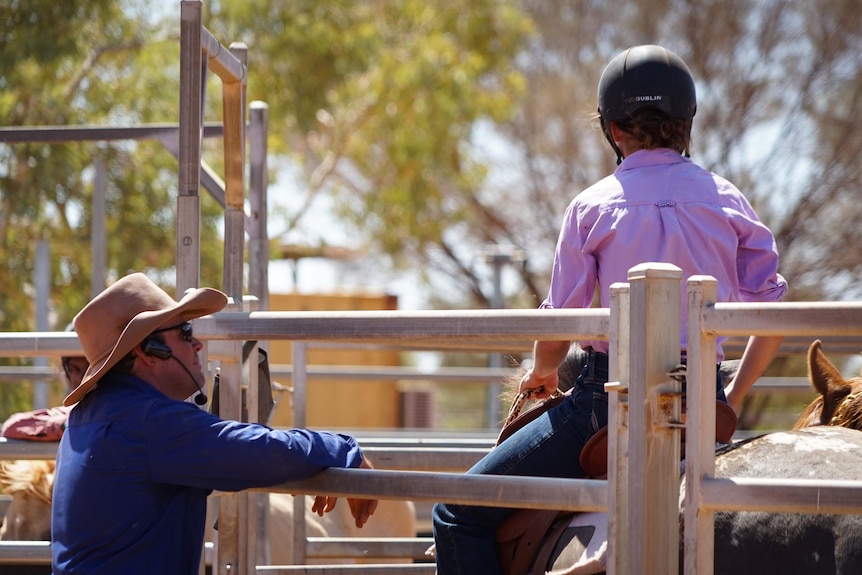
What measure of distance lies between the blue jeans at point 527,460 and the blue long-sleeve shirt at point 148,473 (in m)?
0.39

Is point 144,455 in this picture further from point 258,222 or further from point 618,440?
point 258,222

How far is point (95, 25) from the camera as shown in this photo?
13.8 meters

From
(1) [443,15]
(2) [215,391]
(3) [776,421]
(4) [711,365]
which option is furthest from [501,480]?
(3) [776,421]

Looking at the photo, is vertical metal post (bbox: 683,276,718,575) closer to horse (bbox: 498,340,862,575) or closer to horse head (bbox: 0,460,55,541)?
horse (bbox: 498,340,862,575)

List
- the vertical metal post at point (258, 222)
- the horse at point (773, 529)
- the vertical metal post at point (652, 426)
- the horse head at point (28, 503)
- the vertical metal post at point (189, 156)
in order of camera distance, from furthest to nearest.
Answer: the horse head at point (28, 503)
the vertical metal post at point (258, 222)
the vertical metal post at point (189, 156)
the horse at point (773, 529)
the vertical metal post at point (652, 426)

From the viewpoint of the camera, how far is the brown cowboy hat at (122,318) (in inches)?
99.2

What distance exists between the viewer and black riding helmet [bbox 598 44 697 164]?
266 centimetres

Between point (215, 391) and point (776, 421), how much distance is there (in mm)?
16668

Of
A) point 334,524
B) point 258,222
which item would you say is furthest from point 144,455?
point 334,524

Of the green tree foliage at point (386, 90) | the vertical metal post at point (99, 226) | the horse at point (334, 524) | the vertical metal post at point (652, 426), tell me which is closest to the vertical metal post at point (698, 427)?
the vertical metal post at point (652, 426)

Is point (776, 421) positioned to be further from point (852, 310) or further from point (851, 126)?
point (852, 310)

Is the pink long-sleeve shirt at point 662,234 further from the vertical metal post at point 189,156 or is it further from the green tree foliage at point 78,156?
the green tree foliage at point 78,156

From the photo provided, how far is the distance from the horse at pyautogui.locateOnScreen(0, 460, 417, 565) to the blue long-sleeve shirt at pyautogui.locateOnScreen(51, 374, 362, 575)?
2.01 ft

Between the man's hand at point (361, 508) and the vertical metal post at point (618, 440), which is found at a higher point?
the vertical metal post at point (618, 440)
